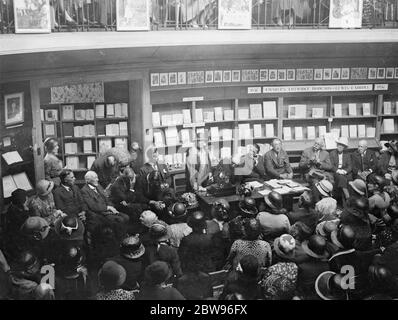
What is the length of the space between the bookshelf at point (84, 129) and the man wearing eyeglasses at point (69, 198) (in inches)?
77.8

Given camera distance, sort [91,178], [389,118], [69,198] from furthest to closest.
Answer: [389,118] < [91,178] < [69,198]

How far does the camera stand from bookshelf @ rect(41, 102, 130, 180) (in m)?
7.36

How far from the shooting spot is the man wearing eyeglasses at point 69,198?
5234 mm

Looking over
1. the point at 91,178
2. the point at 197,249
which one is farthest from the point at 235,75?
the point at 197,249

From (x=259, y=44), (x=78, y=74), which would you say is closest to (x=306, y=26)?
(x=259, y=44)

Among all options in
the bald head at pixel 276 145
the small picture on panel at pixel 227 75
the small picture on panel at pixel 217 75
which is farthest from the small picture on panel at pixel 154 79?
the bald head at pixel 276 145

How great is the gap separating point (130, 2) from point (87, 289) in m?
3.47

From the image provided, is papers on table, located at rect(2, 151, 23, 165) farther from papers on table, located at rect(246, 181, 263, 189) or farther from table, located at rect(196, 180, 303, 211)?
papers on table, located at rect(246, 181, 263, 189)

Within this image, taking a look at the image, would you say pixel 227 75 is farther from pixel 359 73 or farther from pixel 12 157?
pixel 12 157

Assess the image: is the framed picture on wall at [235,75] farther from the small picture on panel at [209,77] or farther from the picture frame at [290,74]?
the picture frame at [290,74]

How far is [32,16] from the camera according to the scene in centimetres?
511

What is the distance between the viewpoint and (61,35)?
538cm

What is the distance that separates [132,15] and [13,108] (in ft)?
6.15

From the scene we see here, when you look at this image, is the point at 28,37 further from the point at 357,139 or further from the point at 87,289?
the point at 357,139
